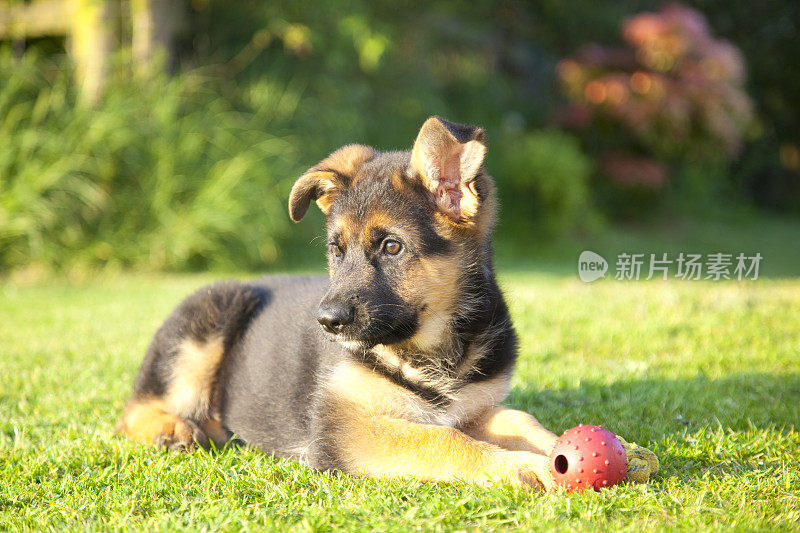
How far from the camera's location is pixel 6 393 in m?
4.97

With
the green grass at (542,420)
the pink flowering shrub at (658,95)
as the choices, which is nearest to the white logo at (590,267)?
the green grass at (542,420)

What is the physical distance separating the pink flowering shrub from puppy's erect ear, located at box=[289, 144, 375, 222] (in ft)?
45.0

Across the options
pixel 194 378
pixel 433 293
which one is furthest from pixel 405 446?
pixel 194 378

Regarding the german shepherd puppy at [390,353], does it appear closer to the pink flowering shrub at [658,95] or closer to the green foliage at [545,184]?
the green foliage at [545,184]

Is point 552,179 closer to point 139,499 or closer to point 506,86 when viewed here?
point 506,86

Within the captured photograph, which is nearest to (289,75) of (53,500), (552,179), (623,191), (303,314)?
(552,179)

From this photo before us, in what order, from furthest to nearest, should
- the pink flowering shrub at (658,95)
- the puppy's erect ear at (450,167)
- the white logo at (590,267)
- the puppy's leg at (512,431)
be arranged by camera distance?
the pink flowering shrub at (658,95), the white logo at (590,267), the puppy's erect ear at (450,167), the puppy's leg at (512,431)

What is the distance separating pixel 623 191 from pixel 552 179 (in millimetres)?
4221

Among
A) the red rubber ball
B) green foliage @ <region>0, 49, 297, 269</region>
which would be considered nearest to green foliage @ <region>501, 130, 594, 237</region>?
green foliage @ <region>0, 49, 297, 269</region>

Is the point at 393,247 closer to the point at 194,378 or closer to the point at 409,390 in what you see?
the point at 409,390

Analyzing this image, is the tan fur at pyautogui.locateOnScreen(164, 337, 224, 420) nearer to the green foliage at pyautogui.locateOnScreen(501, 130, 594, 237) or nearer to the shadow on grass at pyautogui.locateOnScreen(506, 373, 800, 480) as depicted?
the shadow on grass at pyautogui.locateOnScreen(506, 373, 800, 480)

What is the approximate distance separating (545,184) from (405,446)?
12750mm

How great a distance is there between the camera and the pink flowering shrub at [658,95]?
16.2 meters

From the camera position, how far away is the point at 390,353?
11.6 feet
